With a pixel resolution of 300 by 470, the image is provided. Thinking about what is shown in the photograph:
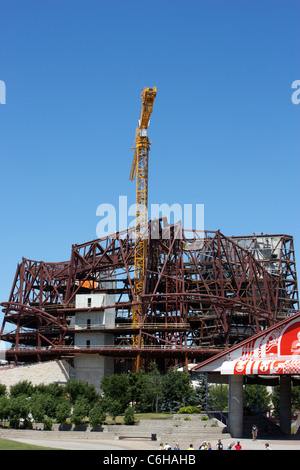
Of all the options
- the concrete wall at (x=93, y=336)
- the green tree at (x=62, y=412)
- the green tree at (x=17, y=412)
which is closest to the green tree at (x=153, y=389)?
the green tree at (x=62, y=412)

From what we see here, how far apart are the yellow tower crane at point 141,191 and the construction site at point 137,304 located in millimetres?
168

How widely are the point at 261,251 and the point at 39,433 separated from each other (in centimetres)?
8663

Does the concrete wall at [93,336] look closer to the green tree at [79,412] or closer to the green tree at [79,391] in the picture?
the green tree at [79,391]

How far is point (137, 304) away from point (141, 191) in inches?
872

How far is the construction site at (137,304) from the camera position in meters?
90.3

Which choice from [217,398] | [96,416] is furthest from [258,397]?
[96,416]

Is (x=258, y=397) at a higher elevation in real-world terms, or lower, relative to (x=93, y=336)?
lower

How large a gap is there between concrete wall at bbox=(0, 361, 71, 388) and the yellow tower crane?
14.0 metres

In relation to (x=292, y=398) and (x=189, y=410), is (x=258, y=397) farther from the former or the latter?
(x=189, y=410)

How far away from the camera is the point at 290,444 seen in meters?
45.5

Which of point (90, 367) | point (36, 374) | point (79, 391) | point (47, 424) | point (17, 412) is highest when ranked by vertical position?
point (90, 367)

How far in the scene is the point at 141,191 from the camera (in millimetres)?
104062

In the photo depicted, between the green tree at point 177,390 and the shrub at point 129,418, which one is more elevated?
the green tree at point 177,390
